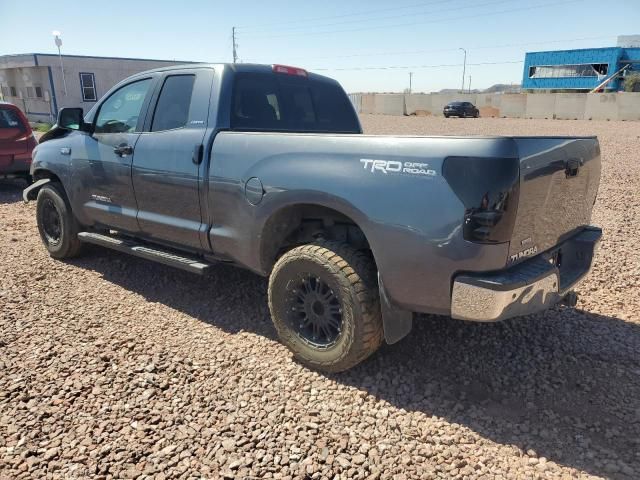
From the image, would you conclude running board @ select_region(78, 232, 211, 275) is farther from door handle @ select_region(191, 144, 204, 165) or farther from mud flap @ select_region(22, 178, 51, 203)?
mud flap @ select_region(22, 178, 51, 203)

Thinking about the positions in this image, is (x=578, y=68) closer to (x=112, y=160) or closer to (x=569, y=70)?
(x=569, y=70)

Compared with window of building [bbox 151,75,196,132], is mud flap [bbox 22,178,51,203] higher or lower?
lower

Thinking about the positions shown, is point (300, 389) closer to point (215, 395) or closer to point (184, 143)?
point (215, 395)

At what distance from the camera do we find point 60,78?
28.3m

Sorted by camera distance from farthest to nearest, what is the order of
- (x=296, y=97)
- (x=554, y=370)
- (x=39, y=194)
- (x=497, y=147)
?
(x=39, y=194)
(x=296, y=97)
(x=554, y=370)
(x=497, y=147)

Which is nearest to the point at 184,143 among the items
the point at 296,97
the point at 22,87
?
the point at 296,97

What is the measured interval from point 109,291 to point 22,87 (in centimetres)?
3278

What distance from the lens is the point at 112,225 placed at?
471cm

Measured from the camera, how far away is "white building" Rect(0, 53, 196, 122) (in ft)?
92.2

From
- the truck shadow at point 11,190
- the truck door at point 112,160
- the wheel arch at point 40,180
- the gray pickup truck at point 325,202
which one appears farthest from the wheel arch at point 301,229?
the truck shadow at point 11,190

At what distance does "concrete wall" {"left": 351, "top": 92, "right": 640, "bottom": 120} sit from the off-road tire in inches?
1568

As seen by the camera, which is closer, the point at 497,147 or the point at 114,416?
the point at 497,147

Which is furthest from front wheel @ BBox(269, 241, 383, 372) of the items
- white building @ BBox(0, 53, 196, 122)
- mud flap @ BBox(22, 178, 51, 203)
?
white building @ BBox(0, 53, 196, 122)

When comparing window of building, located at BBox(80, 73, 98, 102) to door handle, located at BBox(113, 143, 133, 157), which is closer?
door handle, located at BBox(113, 143, 133, 157)
